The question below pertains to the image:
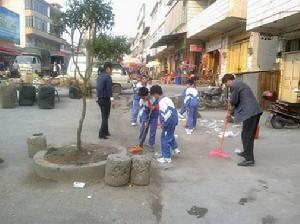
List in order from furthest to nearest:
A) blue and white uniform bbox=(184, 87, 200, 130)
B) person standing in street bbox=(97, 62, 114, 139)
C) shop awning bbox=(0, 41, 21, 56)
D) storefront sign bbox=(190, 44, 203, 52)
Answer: shop awning bbox=(0, 41, 21, 56) < storefront sign bbox=(190, 44, 203, 52) < blue and white uniform bbox=(184, 87, 200, 130) < person standing in street bbox=(97, 62, 114, 139)

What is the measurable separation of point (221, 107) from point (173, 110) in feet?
30.5

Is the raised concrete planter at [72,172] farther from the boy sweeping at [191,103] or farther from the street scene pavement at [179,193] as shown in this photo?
the boy sweeping at [191,103]

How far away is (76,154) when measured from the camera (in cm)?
685

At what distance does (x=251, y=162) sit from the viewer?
24.0 ft

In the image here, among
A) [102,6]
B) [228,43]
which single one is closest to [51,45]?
[228,43]

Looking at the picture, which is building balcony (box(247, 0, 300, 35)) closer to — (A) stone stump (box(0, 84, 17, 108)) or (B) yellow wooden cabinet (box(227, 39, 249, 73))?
(B) yellow wooden cabinet (box(227, 39, 249, 73))

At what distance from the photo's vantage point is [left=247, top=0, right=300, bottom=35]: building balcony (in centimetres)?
1288

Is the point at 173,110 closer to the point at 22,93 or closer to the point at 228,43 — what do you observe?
the point at 22,93

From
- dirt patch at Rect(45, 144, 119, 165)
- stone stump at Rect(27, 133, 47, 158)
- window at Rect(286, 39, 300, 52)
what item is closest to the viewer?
dirt patch at Rect(45, 144, 119, 165)

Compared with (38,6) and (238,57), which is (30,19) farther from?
(238,57)

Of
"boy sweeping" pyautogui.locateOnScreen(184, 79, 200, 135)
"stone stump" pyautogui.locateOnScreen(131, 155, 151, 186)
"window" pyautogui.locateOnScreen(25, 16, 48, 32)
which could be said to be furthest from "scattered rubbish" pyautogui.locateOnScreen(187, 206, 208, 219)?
"window" pyautogui.locateOnScreen(25, 16, 48, 32)

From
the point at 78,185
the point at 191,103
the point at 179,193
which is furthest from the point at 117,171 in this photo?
the point at 191,103

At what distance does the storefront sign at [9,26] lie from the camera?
123ft

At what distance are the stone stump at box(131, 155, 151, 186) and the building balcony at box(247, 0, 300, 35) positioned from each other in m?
8.53
